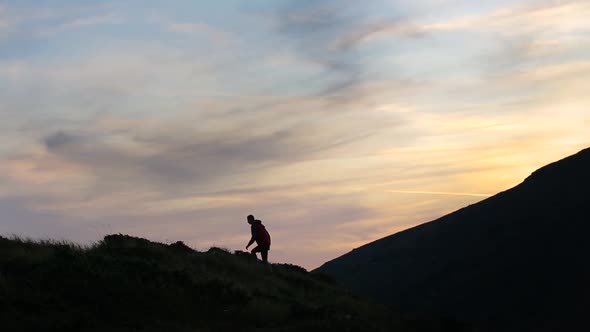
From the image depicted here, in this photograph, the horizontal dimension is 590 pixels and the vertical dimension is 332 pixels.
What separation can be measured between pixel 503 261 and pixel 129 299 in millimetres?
39750

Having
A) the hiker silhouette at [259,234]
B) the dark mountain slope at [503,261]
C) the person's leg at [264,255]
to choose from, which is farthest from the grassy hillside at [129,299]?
the dark mountain slope at [503,261]

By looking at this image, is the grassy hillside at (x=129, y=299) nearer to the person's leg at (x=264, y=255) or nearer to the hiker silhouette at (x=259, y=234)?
the hiker silhouette at (x=259, y=234)

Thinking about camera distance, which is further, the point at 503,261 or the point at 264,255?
the point at 503,261

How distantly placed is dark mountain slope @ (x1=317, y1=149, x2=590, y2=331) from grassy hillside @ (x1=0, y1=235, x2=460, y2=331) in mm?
19910

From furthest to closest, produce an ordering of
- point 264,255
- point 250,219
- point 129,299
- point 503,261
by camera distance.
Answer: point 503,261, point 264,255, point 250,219, point 129,299

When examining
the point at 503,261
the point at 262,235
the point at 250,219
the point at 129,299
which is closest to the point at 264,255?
the point at 262,235

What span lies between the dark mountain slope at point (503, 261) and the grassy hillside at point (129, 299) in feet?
65.3

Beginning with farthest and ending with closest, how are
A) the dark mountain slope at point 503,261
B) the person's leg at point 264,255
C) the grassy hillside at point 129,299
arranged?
the dark mountain slope at point 503,261 → the person's leg at point 264,255 → the grassy hillside at point 129,299

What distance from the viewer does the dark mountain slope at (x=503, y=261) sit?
131ft

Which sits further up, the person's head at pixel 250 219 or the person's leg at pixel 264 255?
the person's head at pixel 250 219

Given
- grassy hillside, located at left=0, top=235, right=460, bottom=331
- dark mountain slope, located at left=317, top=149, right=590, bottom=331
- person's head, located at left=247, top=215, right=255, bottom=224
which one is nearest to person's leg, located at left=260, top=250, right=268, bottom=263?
person's head, located at left=247, top=215, right=255, bottom=224

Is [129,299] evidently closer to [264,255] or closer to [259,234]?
[259,234]

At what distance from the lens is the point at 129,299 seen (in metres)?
15.4

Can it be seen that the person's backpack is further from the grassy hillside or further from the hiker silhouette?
the grassy hillside
